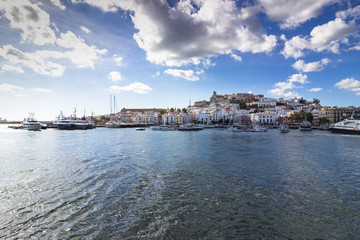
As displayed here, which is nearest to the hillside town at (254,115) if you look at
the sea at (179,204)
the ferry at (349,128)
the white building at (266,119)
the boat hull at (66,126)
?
the white building at (266,119)

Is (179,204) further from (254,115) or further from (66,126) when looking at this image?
(254,115)

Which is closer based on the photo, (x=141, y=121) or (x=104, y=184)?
(x=104, y=184)

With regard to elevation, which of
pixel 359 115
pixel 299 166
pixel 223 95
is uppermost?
pixel 223 95

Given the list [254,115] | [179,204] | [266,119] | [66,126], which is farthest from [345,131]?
[66,126]

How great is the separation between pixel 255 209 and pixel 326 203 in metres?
3.23

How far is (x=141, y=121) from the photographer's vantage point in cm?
13988

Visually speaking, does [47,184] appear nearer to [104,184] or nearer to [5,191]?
[5,191]

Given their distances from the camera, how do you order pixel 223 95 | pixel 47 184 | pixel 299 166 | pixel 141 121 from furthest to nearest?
1. pixel 223 95
2. pixel 141 121
3. pixel 299 166
4. pixel 47 184

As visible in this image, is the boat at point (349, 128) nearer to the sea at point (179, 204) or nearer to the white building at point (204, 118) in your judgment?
the sea at point (179, 204)

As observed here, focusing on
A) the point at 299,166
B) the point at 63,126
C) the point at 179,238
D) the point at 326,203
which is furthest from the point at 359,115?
the point at 63,126

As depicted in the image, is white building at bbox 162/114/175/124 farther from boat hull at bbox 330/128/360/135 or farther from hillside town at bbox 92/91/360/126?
boat hull at bbox 330/128/360/135

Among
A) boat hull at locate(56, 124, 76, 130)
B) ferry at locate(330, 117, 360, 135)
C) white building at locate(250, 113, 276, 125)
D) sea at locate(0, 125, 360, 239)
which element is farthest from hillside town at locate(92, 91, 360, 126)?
sea at locate(0, 125, 360, 239)

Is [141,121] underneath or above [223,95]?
underneath

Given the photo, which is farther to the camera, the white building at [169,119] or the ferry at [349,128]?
the white building at [169,119]
